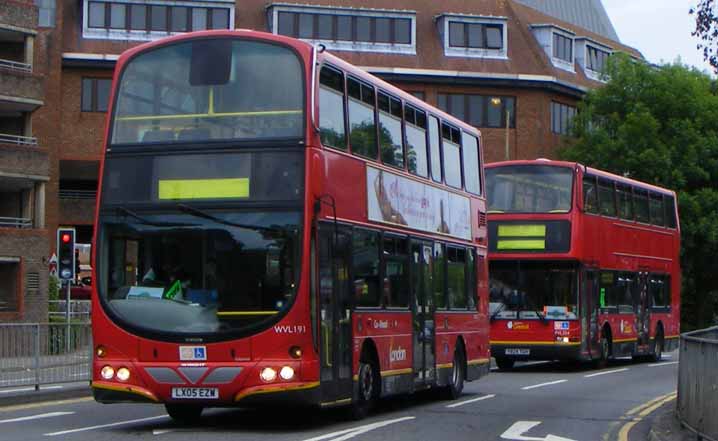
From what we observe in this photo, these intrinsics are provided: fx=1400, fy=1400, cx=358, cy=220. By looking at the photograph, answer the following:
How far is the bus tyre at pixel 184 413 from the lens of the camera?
16844 mm

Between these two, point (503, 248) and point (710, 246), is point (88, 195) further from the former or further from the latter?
point (503, 248)

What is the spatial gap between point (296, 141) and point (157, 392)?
3.16 metres

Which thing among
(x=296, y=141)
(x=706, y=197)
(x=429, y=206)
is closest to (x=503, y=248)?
(x=429, y=206)

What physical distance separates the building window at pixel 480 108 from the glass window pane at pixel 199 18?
11.3m

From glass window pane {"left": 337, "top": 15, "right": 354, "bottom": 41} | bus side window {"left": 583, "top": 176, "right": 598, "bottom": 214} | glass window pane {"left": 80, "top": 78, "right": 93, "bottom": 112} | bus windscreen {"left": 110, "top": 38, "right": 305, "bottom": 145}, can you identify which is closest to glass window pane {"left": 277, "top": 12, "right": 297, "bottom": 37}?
glass window pane {"left": 337, "top": 15, "right": 354, "bottom": 41}

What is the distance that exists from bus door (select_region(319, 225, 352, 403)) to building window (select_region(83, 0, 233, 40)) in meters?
45.3

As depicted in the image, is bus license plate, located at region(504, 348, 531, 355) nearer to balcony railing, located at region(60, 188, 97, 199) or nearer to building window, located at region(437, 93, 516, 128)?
building window, located at region(437, 93, 516, 128)

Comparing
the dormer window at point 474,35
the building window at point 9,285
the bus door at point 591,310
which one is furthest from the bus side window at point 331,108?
the dormer window at point 474,35

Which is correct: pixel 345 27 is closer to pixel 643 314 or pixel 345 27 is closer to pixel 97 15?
pixel 97 15

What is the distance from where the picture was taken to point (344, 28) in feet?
208

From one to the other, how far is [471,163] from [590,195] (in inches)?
331

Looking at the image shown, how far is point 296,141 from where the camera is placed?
50.8ft

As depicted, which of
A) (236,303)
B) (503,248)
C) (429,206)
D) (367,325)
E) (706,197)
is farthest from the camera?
(706,197)

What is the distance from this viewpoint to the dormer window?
65.6 metres
